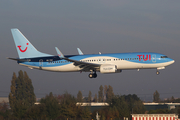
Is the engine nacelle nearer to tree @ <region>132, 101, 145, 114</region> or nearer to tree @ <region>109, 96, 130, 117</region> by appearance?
tree @ <region>109, 96, 130, 117</region>

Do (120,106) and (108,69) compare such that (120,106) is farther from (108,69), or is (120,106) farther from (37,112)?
(37,112)

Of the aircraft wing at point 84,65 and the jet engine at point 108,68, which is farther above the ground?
the aircraft wing at point 84,65

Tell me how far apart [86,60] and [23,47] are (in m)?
17.0

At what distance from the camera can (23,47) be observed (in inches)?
2532

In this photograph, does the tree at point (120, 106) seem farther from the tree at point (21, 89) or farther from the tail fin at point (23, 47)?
the tree at point (21, 89)

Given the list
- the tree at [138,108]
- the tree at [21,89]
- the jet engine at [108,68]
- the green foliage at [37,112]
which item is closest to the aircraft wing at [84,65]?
the jet engine at [108,68]

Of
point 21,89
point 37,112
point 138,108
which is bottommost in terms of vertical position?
point 37,112

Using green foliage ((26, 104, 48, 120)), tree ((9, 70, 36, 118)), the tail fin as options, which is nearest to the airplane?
the tail fin

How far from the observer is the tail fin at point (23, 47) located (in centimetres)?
6325

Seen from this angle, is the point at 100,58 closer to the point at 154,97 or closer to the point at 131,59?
the point at 131,59

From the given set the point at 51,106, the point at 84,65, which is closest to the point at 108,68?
the point at 84,65

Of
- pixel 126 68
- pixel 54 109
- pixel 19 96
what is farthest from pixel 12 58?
pixel 19 96

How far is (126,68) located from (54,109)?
58.8 feet

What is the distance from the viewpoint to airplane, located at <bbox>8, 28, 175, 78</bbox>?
178 ft
